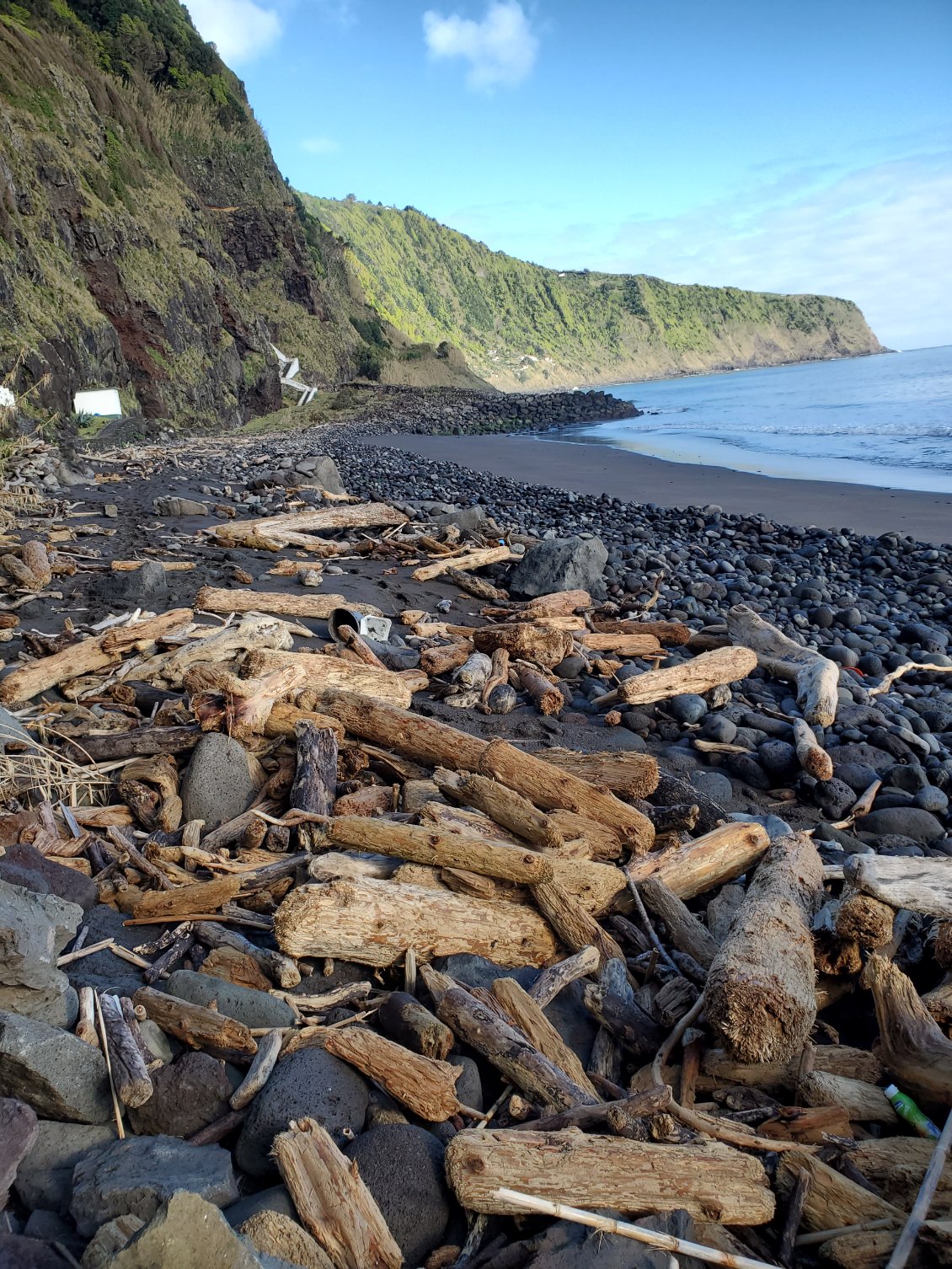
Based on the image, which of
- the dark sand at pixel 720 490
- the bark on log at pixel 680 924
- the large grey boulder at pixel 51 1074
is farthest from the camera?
the dark sand at pixel 720 490

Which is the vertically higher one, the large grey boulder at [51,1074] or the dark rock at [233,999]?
the large grey boulder at [51,1074]

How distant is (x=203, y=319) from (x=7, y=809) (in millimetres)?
29828

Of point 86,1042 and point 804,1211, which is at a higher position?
point 86,1042

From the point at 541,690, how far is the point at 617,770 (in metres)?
1.43

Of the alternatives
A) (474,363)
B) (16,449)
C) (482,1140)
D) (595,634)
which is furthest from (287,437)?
(474,363)

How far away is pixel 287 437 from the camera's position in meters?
26.3

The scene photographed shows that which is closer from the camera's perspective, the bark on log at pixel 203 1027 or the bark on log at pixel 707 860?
the bark on log at pixel 203 1027

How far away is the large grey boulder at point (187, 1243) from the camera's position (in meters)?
1.31

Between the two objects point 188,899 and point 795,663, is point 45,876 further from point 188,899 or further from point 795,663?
point 795,663

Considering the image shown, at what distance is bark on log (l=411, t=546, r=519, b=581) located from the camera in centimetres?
780

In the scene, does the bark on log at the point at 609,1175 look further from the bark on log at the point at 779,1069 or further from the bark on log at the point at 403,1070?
the bark on log at the point at 779,1069

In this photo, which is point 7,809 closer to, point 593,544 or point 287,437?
point 593,544

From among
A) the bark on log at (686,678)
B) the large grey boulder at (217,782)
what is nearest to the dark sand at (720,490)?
the bark on log at (686,678)

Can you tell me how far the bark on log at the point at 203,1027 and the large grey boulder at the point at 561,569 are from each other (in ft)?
18.7
